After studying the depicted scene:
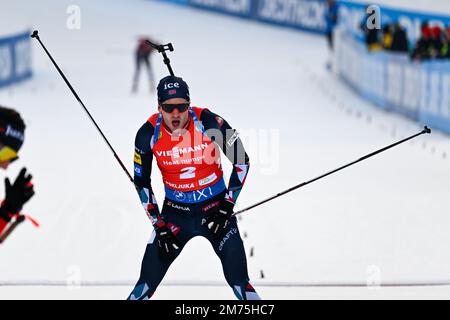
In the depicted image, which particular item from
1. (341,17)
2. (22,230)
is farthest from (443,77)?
(341,17)

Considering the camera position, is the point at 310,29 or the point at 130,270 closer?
the point at 130,270

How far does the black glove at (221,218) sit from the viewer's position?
5.16m

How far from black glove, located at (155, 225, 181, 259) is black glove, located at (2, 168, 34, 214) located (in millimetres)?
992

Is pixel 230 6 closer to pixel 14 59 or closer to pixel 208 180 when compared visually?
pixel 14 59

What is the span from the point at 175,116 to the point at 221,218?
64cm

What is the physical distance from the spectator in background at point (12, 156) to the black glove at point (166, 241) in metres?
0.98

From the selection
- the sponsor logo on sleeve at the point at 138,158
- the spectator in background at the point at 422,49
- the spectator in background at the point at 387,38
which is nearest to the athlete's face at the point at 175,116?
the sponsor logo on sleeve at the point at 138,158

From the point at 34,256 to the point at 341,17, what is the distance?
24035 mm

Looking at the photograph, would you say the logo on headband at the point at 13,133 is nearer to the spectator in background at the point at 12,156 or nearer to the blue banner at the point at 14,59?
the spectator in background at the point at 12,156

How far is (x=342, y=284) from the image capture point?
7.00m

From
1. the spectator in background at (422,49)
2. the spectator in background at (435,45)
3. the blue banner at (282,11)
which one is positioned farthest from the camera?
the blue banner at (282,11)
